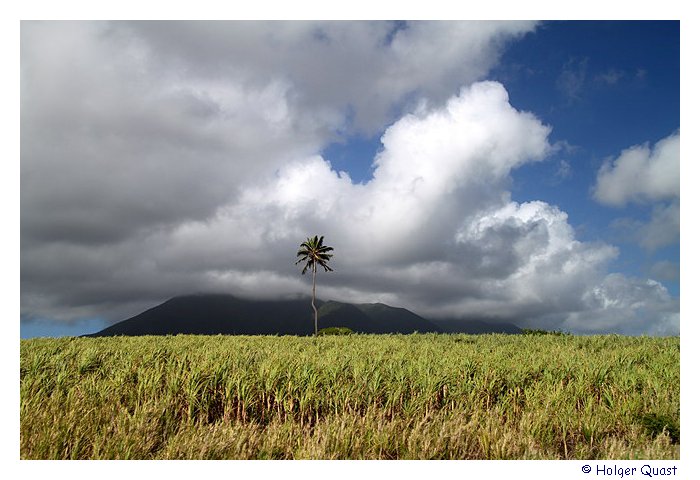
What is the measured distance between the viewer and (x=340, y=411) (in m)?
8.51

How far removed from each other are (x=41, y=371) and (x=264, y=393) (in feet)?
23.2

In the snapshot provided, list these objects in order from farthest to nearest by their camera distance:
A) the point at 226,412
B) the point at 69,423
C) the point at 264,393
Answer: the point at 264,393
the point at 226,412
the point at 69,423

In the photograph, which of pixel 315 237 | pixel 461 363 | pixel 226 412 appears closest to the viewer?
pixel 226 412

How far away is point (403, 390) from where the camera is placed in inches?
363

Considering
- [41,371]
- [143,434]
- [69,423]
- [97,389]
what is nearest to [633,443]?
[143,434]

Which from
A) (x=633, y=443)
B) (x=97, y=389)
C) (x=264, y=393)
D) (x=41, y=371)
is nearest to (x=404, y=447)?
(x=264, y=393)

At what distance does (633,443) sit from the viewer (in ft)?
22.6

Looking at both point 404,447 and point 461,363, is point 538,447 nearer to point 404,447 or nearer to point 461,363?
point 404,447

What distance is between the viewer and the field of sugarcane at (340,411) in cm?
624

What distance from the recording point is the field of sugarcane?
624 centimetres
